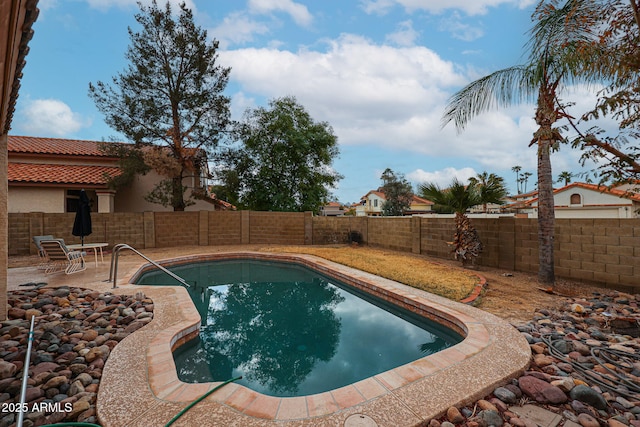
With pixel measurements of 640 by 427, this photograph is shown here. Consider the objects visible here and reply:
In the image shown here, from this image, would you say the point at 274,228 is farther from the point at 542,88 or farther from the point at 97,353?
the point at 542,88

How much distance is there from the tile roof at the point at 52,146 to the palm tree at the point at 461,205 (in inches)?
672

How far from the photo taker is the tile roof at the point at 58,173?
42.6ft

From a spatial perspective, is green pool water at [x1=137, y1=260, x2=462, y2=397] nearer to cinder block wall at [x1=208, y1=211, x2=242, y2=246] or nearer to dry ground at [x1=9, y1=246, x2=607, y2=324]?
dry ground at [x1=9, y1=246, x2=607, y2=324]

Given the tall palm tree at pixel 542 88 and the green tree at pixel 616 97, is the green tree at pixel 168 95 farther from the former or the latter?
the green tree at pixel 616 97

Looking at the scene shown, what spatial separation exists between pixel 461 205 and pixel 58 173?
18505 millimetres

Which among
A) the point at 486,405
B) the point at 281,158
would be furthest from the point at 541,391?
the point at 281,158

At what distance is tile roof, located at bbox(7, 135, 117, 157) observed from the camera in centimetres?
1484

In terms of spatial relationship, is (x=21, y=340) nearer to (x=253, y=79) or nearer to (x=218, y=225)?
(x=218, y=225)

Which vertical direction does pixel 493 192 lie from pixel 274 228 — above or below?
above

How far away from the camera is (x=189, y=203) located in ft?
47.9

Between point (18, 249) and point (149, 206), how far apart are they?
18.9ft

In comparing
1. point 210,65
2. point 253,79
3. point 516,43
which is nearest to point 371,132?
point 253,79

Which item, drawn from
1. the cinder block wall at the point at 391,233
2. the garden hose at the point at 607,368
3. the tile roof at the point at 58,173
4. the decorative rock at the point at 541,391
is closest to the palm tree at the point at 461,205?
the cinder block wall at the point at 391,233

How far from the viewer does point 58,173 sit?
1411 centimetres
